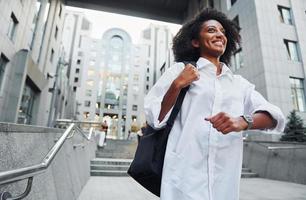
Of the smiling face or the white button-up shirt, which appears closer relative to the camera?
the white button-up shirt

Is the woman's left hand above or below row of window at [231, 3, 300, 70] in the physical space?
below

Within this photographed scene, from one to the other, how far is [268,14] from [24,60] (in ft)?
47.1

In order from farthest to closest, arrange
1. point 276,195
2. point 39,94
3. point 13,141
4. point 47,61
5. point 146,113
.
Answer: point 47,61
point 39,94
point 276,195
point 13,141
point 146,113

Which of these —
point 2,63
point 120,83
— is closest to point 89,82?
point 120,83

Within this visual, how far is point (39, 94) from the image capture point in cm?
1664

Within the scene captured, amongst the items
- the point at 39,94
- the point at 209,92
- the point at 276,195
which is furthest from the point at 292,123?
the point at 39,94

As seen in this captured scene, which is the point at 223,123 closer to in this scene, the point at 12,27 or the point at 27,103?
the point at 12,27

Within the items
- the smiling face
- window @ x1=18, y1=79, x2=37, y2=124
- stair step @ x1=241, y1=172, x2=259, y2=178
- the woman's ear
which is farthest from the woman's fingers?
window @ x1=18, y1=79, x2=37, y2=124

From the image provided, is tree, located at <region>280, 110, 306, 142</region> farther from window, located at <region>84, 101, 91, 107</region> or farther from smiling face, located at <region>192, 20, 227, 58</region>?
window, located at <region>84, 101, 91, 107</region>

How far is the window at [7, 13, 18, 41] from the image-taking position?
11103mm

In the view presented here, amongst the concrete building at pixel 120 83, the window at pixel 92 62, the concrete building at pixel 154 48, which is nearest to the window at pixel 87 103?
the concrete building at pixel 120 83

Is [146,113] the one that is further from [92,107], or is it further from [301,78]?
[92,107]

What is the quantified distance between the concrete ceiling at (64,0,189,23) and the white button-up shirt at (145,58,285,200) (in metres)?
24.6

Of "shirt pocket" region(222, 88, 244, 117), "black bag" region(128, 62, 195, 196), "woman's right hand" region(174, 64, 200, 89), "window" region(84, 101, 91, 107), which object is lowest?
"black bag" region(128, 62, 195, 196)
